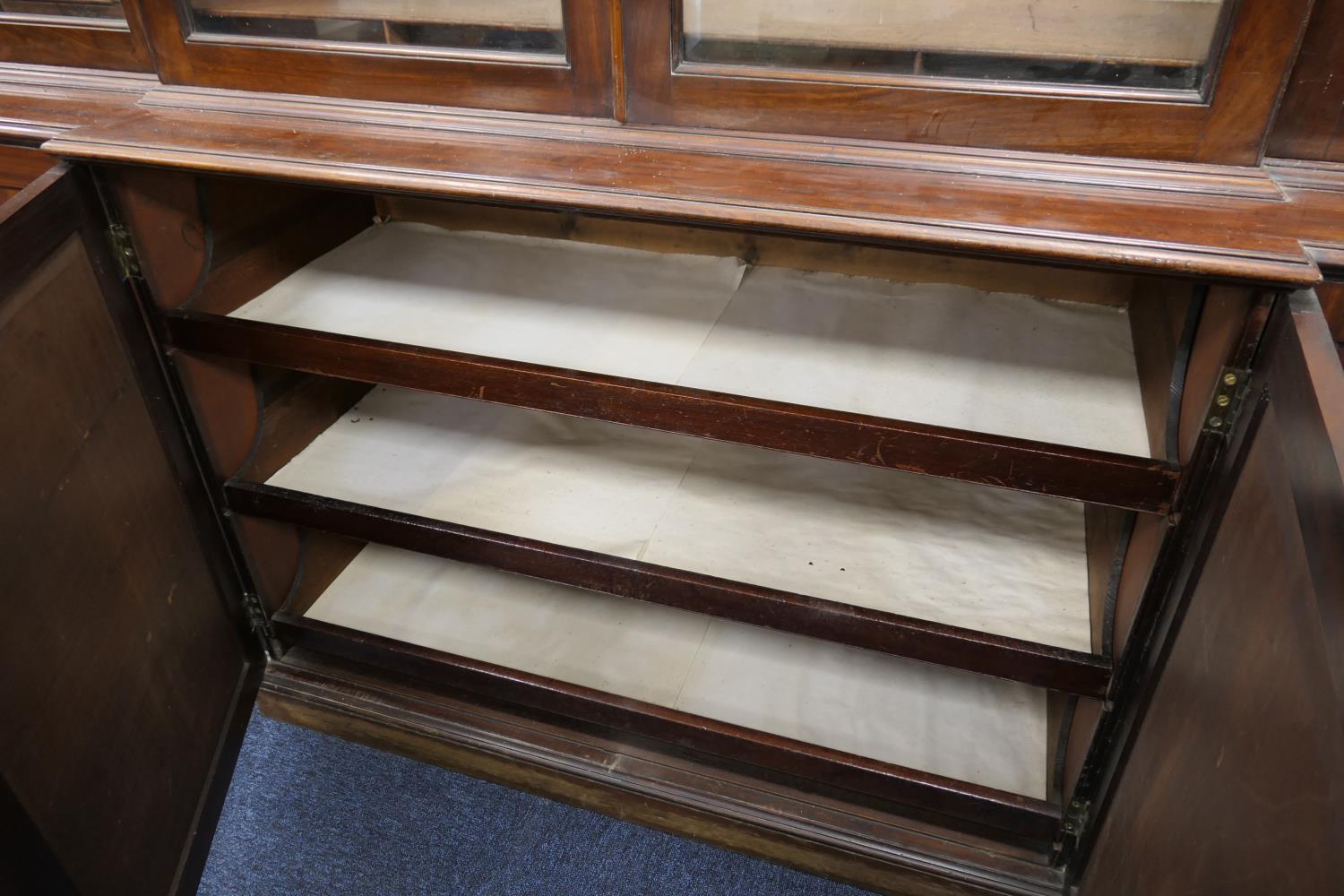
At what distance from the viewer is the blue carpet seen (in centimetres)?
133

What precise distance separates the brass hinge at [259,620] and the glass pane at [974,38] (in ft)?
3.40

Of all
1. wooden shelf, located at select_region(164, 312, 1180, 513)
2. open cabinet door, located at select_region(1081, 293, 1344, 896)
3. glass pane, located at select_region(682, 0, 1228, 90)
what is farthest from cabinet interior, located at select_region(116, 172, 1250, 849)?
glass pane, located at select_region(682, 0, 1228, 90)

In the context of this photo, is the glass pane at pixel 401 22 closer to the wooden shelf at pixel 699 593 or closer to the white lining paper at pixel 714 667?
the wooden shelf at pixel 699 593

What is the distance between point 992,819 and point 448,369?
0.90 metres

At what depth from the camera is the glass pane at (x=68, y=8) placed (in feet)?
3.68

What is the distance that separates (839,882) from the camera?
4.38ft

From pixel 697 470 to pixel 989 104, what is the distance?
766 millimetres

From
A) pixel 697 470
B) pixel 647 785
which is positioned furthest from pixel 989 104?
pixel 647 785

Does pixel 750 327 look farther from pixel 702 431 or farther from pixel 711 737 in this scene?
pixel 711 737

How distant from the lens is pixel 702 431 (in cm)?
101

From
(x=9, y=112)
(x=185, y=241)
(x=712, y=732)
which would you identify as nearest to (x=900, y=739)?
(x=712, y=732)

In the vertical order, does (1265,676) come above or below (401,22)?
below

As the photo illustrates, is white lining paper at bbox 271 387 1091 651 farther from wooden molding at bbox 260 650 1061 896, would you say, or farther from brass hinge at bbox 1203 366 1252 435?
brass hinge at bbox 1203 366 1252 435

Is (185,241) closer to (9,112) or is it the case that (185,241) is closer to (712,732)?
(9,112)
